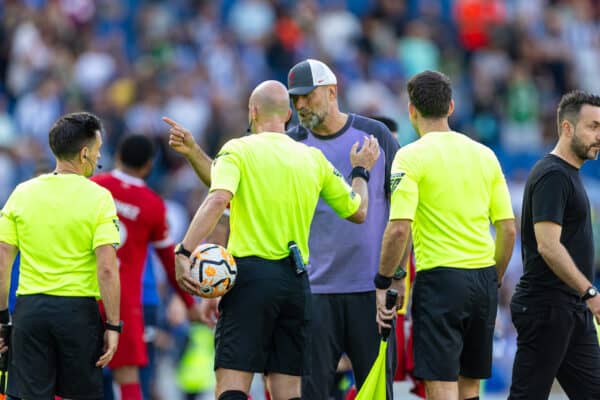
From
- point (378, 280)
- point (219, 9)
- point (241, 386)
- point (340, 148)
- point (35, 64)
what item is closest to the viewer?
point (241, 386)

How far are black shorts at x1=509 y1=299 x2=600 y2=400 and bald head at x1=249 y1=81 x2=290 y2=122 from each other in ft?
7.16

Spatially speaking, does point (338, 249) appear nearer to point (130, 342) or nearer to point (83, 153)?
point (83, 153)

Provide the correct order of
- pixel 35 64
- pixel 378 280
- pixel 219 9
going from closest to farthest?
pixel 378 280 < pixel 35 64 < pixel 219 9

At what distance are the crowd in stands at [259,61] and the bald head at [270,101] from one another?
390 inches

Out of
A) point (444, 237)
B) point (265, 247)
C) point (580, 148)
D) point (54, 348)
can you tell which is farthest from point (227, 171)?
point (580, 148)

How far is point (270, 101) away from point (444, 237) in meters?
1.49

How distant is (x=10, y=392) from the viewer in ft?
28.8

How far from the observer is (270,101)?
8.62 m

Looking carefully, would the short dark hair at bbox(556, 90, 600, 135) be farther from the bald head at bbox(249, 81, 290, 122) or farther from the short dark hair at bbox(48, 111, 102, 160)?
the short dark hair at bbox(48, 111, 102, 160)

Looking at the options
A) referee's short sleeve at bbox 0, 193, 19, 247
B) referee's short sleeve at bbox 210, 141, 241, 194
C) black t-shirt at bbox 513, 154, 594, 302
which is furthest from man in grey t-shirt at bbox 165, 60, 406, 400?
referee's short sleeve at bbox 0, 193, 19, 247

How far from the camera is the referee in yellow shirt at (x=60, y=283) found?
8617mm

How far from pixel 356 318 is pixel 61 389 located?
2152mm

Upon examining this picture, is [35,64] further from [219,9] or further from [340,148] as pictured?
[340,148]

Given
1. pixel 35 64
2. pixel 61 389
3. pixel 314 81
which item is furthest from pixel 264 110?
pixel 35 64
